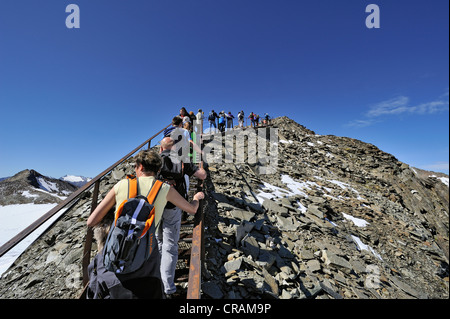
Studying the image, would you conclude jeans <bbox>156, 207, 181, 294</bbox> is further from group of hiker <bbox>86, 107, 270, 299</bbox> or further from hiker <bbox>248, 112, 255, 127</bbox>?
hiker <bbox>248, 112, 255, 127</bbox>

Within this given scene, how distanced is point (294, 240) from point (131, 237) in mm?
7830

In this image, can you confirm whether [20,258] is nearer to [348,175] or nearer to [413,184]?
[348,175]

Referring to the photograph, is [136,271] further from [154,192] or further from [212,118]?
[212,118]

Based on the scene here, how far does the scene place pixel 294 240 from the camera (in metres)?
7.90

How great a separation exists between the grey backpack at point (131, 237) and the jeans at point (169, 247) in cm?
117

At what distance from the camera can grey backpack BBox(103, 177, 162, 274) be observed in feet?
5.28

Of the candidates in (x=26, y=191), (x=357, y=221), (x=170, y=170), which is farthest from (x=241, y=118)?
(x=170, y=170)

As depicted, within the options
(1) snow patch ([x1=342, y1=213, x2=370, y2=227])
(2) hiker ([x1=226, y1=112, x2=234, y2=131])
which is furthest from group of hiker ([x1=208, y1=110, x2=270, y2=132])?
(1) snow patch ([x1=342, y1=213, x2=370, y2=227])

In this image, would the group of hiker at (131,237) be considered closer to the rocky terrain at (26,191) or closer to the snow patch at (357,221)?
the rocky terrain at (26,191)

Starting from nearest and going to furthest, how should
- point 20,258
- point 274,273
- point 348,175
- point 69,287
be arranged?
point 69,287, point 20,258, point 274,273, point 348,175

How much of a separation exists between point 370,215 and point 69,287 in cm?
1749

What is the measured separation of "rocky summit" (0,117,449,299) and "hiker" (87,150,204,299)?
81 centimetres
